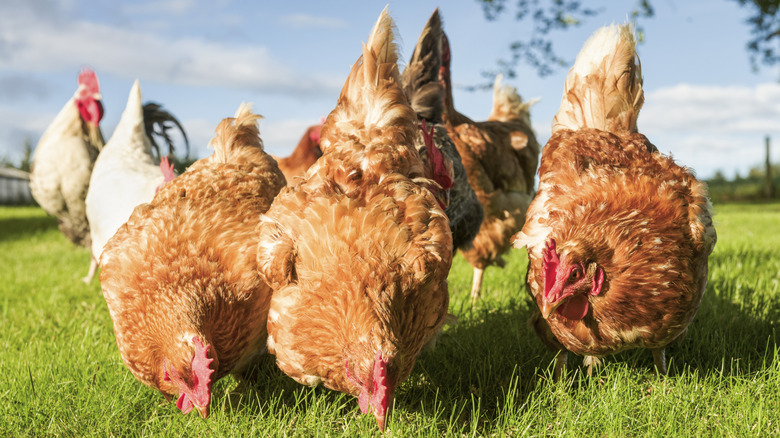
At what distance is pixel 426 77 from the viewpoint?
3723 mm

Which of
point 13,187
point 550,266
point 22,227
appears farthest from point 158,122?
point 13,187

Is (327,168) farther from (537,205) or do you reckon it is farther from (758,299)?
(758,299)

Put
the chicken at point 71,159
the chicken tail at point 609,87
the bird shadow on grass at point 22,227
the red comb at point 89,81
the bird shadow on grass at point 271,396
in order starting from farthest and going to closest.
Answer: the bird shadow on grass at point 22,227
the red comb at point 89,81
the chicken at point 71,159
the chicken tail at point 609,87
the bird shadow on grass at point 271,396

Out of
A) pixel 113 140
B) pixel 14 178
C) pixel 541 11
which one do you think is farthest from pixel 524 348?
pixel 14 178

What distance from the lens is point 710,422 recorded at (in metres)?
2.19

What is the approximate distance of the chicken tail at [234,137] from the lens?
2.76 meters

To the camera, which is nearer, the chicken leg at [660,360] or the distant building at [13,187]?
the chicken leg at [660,360]

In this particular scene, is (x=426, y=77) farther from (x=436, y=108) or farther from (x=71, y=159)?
(x=71, y=159)

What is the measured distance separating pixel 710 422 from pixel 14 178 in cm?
1963

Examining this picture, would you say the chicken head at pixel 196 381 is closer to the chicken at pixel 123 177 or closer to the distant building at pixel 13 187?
the chicken at pixel 123 177

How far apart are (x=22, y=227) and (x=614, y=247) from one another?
11.9m

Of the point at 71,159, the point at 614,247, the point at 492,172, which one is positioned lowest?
the point at 614,247

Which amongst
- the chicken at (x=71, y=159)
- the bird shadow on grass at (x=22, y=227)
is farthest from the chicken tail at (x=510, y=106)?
the bird shadow on grass at (x=22, y=227)

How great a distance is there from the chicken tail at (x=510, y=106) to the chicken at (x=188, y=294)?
148 inches
